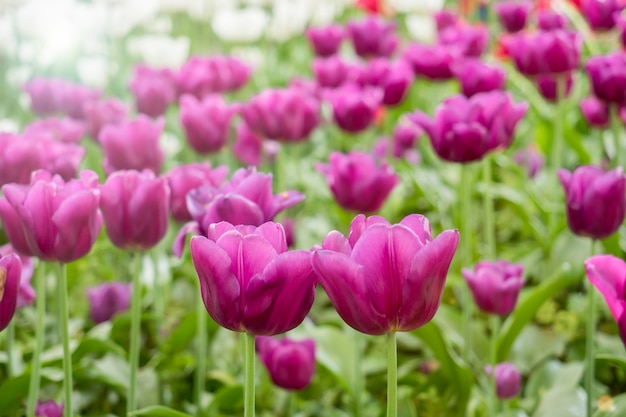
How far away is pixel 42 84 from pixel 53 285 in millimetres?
640

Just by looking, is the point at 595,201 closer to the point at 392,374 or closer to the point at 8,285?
the point at 392,374

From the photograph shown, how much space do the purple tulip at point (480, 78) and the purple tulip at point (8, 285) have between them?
1.21 metres

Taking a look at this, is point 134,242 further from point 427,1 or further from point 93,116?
point 427,1

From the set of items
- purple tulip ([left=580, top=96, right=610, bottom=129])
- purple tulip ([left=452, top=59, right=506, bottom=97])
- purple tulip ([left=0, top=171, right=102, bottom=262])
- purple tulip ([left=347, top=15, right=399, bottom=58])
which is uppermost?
purple tulip ([left=347, top=15, right=399, bottom=58])

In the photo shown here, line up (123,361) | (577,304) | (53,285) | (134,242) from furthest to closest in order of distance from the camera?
1. (53,285)
2. (577,304)
3. (123,361)
4. (134,242)

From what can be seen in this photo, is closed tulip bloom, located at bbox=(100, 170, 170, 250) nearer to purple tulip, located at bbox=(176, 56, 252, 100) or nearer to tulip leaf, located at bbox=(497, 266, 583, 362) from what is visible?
tulip leaf, located at bbox=(497, 266, 583, 362)

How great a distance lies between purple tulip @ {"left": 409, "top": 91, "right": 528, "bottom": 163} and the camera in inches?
53.4

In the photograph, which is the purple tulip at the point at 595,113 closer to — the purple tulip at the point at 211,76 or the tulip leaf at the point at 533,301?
the tulip leaf at the point at 533,301

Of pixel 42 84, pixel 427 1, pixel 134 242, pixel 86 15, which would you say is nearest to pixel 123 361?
pixel 134 242

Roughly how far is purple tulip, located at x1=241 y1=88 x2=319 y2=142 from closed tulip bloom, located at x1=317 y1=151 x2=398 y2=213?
37cm

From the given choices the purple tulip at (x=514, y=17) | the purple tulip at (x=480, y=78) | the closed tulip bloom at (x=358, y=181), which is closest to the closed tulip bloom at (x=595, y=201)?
the closed tulip bloom at (x=358, y=181)

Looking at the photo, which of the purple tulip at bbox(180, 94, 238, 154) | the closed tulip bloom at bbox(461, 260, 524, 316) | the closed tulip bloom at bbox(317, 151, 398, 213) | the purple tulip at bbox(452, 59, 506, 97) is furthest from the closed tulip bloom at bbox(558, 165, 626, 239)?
the purple tulip at bbox(180, 94, 238, 154)

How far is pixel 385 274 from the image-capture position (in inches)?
28.5

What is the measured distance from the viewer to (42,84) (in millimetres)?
2217
